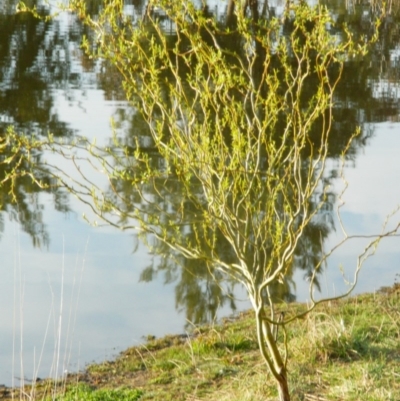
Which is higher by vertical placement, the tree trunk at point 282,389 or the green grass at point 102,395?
the tree trunk at point 282,389

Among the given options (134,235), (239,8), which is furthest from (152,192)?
(239,8)

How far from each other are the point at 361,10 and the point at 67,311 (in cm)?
2540

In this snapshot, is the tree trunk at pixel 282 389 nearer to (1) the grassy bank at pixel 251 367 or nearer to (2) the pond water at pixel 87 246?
(1) the grassy bank at pixel 251 367

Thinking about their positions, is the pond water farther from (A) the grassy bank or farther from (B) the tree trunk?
(B) the tree trunk

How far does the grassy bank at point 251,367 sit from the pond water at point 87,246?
0.28 metres

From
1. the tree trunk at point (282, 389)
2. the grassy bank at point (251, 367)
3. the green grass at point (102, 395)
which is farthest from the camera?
the green grass at point (102, 395)

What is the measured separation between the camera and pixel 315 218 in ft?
31.2

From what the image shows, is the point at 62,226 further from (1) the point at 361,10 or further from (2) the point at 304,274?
(1) the point at 361,10

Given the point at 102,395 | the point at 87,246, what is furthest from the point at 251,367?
the point at 87,246

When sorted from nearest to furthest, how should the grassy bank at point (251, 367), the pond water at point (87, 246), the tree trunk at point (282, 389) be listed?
the tree trunk at point (282, 389) < the grassy bank at point (251, 367) < the pond water at point (87, 246)

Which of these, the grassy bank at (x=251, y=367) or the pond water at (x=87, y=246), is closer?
the grassy bank at (x=251, y=367)

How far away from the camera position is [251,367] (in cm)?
522

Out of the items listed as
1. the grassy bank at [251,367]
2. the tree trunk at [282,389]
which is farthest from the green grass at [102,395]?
the tree trunk at [282,389]

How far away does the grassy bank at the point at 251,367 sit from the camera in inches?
180
